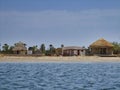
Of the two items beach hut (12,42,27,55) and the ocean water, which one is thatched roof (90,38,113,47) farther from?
the ocean water

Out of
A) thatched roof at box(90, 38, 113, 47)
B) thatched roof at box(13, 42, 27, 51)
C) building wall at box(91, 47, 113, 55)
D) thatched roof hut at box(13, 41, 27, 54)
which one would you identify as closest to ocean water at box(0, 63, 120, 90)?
building wall at box(91, 47, 113, 55)

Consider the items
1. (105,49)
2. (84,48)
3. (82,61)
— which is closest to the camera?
(82,61)

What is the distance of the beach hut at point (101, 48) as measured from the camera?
253 feet

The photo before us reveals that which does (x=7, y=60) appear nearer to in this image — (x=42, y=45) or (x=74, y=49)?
(x=74, y=49)

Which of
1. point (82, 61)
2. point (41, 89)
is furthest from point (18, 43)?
point (41, 89)

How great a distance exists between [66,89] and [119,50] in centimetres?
6574

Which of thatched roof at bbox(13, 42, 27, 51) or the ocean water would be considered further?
thatched roof at bbox(13, 42, 27, 51)

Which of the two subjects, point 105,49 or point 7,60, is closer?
point 7,60

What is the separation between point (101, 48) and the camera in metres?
77.3

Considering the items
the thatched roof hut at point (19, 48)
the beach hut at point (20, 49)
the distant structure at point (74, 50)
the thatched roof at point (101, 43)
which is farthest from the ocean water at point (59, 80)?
the thatched roof hut at point (19, 48)

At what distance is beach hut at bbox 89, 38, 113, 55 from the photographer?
253 ft

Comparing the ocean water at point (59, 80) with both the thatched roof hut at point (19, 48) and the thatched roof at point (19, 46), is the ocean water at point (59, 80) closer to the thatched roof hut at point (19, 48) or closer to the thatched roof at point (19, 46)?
the thatched roof hut at point (19, 48)

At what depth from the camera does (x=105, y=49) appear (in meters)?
77.4

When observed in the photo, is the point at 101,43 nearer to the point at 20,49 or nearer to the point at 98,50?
the point at 98,50
